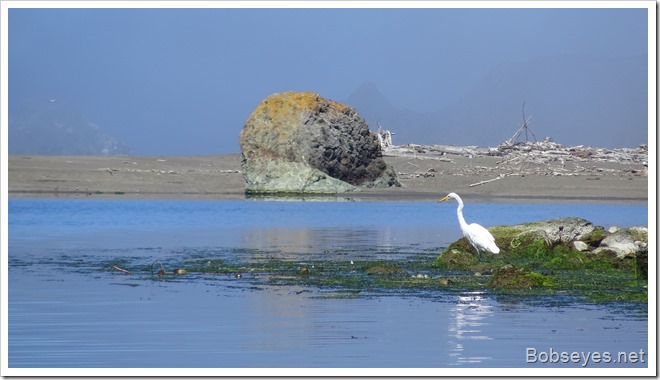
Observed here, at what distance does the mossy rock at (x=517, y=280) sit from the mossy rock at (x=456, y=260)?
230 cm

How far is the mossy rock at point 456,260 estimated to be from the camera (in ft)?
56.5

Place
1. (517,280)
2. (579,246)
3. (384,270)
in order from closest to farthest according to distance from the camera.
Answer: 1. (517,280)
2. (384,270)
3. (579,246)

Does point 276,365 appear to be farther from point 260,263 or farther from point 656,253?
point 260,263

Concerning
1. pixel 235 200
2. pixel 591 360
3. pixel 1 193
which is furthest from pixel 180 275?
pixel 235 200

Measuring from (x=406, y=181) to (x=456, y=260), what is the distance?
3078cm

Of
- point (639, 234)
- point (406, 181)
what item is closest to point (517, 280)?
point (639, 234)

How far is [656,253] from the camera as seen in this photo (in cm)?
1004

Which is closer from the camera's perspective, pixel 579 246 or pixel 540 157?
pixel 579 246

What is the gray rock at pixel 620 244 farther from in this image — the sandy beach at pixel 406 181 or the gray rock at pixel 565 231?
the sandy beach at pixel 406 181

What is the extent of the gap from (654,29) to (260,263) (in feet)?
29.7

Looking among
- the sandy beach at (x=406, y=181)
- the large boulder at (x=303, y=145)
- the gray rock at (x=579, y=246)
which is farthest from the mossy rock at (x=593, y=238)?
the large boulder at (x=303, y=145)

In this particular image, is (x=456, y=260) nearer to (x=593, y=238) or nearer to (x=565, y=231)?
(x=565, y=231)

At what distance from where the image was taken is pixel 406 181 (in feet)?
158

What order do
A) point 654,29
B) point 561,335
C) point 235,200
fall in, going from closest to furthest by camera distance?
point 654,29 → point 561,335 → point 235,200
